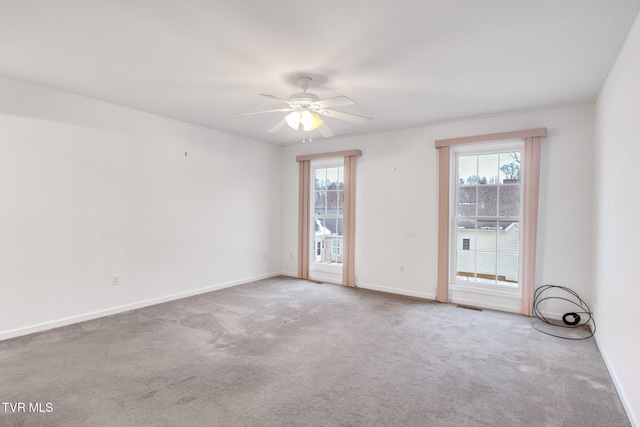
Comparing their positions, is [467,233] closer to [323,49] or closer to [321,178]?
[321,178]

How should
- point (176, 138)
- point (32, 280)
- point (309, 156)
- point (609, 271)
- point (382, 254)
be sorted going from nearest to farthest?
point (609, 271) < point (32, 280) < point (176, 138) < point (382, 254) < point (309, 156)

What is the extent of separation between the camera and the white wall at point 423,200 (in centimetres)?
375

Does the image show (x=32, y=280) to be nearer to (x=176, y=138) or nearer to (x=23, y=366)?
(x=23, y=366)

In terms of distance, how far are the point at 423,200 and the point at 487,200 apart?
2.75 feet

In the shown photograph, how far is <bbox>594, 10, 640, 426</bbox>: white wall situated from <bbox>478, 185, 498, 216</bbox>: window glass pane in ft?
3.83

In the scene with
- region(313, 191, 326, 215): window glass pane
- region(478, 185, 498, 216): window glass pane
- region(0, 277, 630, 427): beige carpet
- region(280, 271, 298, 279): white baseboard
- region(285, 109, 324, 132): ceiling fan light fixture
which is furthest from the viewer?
region(280, 271, 298, 279): white baseboard

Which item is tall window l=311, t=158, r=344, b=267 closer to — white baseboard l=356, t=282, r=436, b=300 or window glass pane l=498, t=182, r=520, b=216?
white baseboard l=356, t=282, r=436, b=300

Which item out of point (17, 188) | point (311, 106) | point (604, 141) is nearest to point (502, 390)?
point (604, 141)

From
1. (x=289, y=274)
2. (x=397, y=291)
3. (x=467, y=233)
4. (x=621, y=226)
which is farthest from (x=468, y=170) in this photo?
(x=289, y=274)

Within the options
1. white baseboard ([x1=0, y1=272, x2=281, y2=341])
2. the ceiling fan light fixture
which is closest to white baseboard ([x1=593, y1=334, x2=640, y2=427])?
the ceiling fan light fixture

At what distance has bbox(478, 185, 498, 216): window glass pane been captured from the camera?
4336 millimetres

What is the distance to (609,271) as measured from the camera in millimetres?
2762

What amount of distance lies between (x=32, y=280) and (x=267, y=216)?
3.44m

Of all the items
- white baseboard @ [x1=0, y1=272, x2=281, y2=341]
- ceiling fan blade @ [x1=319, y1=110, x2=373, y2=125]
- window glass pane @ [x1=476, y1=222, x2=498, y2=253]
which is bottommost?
white baseboard @ [x1=0, y1=272, x2=281, y2=341]
